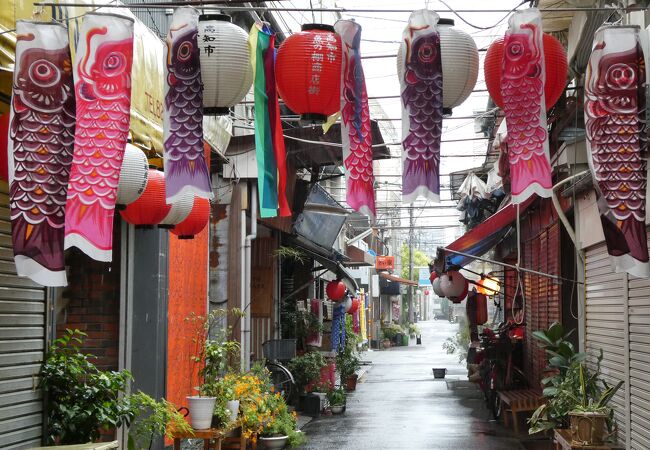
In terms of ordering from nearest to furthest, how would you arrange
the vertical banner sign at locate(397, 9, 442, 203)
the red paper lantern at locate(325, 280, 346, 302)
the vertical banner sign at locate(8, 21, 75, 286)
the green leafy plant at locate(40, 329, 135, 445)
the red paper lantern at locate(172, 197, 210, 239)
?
the vertical banner sign at locate(8, 21, 75, 286)
the vertical banner sign at locate(397, 9, 442, 203)
the green leafy plant at locate(40, 329, 135, 445)
the red paper lantern at locate(172, 197, 210, 239)
the red paper lantern at locate(325, 280, 346, 302)

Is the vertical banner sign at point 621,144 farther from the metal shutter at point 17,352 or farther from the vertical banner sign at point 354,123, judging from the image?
the metal shutter at point 17,352

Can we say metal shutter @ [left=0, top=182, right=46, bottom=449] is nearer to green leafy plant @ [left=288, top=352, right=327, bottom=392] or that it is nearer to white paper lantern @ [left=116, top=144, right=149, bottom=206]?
white paper lantern @ [left=116, top=144, right=149, bottom=206]

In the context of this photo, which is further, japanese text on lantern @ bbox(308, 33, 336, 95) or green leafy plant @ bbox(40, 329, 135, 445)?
green leafy plant @ bbox(40, 329, 135, 445)

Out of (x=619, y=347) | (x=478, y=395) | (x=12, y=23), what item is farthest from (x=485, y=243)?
(x=12, y=23)

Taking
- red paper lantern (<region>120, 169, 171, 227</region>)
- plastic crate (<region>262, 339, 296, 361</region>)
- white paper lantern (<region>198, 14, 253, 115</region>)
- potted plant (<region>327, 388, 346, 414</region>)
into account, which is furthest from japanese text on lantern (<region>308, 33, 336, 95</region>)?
potted plant (<region>327, 388, 346, 414</region>)

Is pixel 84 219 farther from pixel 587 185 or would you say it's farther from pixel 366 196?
pixel 587 185

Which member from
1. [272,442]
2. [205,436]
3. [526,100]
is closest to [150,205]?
[205,436]

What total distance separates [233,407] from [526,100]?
7.46 meters

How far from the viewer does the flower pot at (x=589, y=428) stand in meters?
10.1

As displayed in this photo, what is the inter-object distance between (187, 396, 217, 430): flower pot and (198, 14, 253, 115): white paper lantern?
18.5 feet

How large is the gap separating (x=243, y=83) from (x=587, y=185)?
7.03m

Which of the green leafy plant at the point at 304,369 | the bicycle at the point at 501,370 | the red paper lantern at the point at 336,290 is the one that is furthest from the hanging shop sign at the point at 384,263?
the green leafy plant at the point at 304,369

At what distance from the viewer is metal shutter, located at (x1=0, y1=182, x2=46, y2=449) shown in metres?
7.80

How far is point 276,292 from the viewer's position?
2131cm
